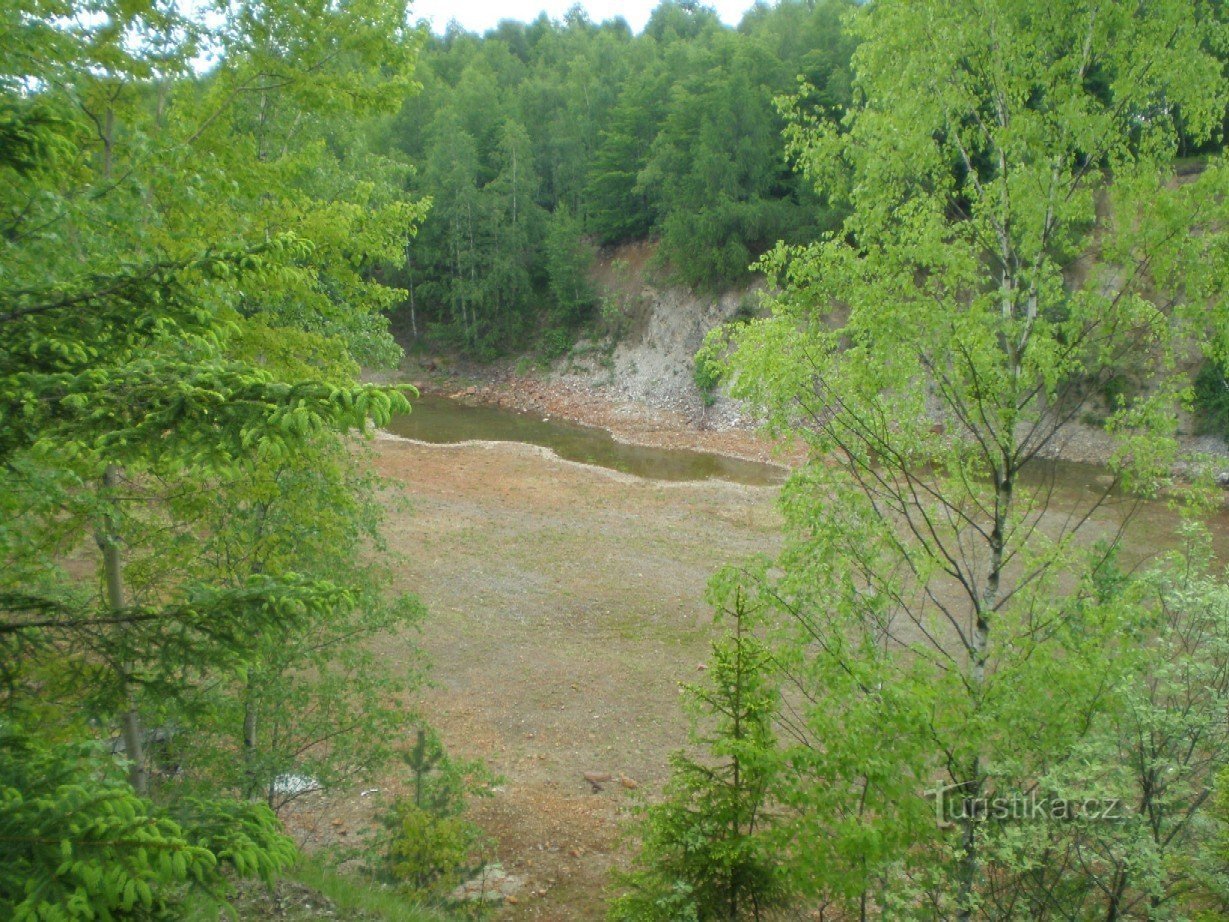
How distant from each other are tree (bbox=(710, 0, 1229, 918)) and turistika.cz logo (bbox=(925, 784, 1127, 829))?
74mm

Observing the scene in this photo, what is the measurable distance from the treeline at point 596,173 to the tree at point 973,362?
26.8 m

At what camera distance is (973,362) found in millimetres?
5977

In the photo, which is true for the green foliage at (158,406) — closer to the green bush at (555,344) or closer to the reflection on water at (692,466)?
the reflection on water at (692,466)

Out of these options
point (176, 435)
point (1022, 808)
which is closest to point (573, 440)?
point (1022, 808)

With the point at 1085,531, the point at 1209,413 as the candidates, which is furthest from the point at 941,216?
the point at 1209,413

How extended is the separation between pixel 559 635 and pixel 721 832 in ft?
30.7

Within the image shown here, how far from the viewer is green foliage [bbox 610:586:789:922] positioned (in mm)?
5660

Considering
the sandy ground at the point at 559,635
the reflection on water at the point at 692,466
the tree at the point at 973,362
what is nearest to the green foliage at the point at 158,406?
the sandy ground at the point at 559,635

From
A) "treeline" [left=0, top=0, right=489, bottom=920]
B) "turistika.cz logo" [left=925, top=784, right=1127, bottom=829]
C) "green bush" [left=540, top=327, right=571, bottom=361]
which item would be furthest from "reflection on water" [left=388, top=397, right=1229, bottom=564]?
"treeline" [left=0, top=0, right=489, bottom=920]

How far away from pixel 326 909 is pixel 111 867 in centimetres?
460

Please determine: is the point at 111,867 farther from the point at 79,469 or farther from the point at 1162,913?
the point at 1162,913

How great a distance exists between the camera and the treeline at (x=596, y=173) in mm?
35375

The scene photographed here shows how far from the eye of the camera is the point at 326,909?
20.6 feet

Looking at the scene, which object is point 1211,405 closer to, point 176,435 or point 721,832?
point 721,832
